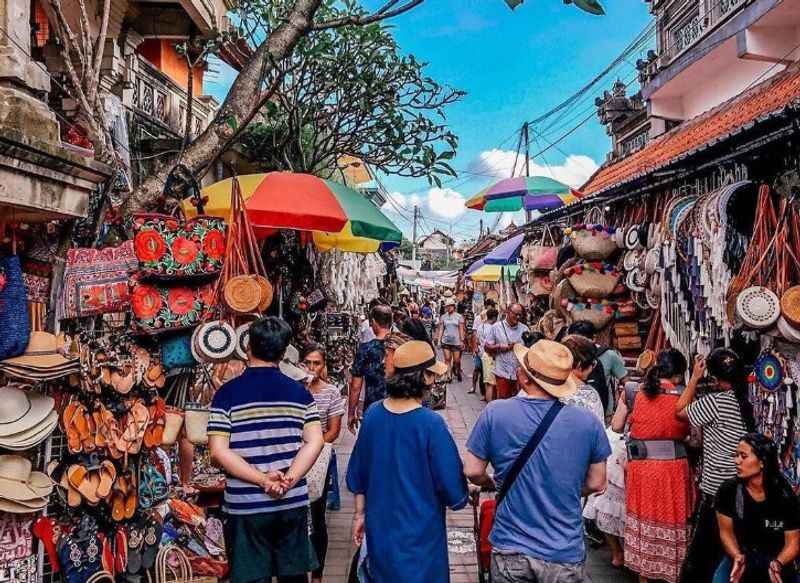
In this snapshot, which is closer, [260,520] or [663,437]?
[260,520]

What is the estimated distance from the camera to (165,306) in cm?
415

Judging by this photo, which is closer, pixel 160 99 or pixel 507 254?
pixel 160 99

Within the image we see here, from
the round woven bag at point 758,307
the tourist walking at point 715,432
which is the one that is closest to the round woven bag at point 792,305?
the round woven bag at point 758,307

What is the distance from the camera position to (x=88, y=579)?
378cm

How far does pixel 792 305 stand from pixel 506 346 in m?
5.64

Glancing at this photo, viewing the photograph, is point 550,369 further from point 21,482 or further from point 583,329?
point 583,329

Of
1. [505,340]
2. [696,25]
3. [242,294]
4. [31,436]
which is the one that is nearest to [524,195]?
[505,340]

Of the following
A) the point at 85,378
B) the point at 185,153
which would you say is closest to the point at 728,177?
the point at 185,153

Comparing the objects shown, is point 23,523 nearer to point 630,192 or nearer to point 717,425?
point 717,425

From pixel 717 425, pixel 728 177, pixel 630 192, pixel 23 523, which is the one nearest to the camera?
pixel 23 523

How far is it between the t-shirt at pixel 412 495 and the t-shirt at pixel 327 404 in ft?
5.06

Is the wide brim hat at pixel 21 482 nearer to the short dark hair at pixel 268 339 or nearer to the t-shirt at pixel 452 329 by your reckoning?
the short dark hair at pixel 268 339

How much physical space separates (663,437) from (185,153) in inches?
153

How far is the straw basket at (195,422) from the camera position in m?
4.23
